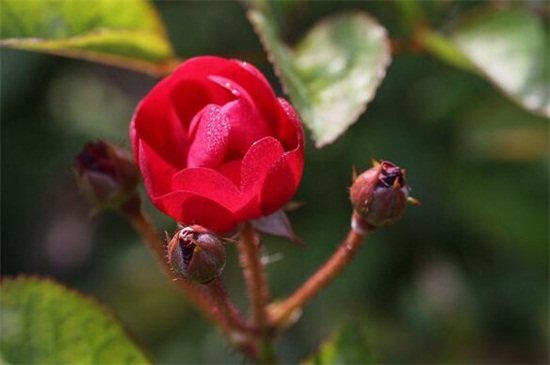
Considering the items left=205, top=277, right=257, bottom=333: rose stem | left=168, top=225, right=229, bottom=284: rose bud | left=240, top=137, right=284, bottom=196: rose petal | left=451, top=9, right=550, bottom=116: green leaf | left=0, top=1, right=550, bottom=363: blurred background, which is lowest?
left=0, top=1, right=550, bottom=363: blurred background

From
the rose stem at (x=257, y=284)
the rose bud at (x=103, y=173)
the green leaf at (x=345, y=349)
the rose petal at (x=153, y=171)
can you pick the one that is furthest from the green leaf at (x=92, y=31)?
the green leaf at (x=345, y=349)

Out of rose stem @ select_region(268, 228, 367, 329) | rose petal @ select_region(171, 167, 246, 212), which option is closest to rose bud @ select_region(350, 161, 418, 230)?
rose stem @ select_region(268, 228, 367, 329)

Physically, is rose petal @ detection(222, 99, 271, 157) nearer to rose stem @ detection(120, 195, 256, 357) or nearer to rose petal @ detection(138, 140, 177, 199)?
rose petal @ detection(138, 140, 177, 199)

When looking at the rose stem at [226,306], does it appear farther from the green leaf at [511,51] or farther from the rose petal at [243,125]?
the green leaf at [511,51]

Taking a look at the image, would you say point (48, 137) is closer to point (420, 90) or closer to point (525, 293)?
point (420, 90)

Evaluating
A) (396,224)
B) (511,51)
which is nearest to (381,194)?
(511,51)

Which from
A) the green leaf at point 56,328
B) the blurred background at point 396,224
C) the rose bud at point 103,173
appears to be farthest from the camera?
the blurred background at point 396,224

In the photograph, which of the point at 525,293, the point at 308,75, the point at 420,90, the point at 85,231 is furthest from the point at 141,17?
the point at 85,231
